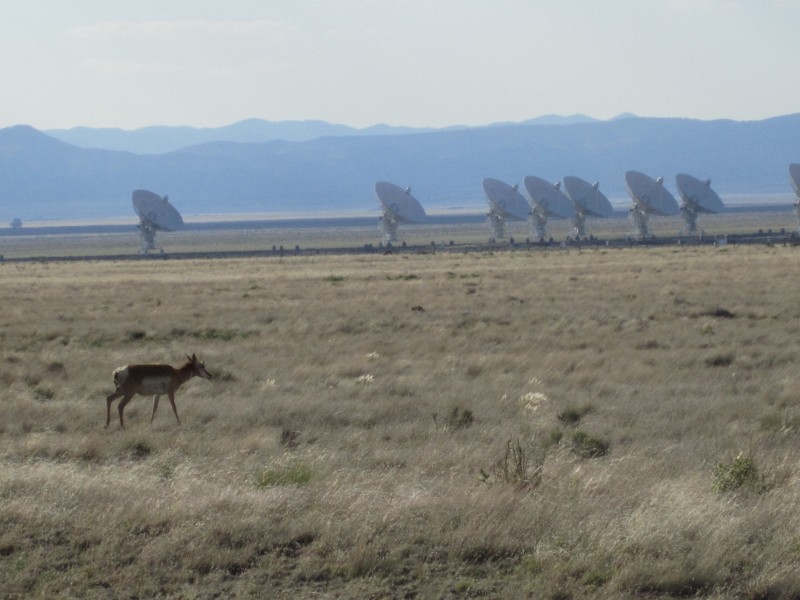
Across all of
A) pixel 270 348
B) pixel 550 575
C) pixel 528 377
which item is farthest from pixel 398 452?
pixel 270 348

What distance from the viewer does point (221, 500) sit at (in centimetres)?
845

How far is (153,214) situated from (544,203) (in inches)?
1469

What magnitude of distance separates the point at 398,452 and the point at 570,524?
12.1ft

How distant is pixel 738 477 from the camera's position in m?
9.26

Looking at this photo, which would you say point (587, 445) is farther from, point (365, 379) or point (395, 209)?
point (395, 209)

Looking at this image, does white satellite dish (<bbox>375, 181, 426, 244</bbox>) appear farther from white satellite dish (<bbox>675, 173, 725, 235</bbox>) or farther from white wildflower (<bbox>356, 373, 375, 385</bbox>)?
white wildflower (<bbox>356, 373, 375, 385</bbox>)

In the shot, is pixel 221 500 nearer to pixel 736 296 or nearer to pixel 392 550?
pixel 392 550

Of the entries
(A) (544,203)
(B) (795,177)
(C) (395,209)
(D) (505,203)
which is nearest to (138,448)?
(C) (395,209)

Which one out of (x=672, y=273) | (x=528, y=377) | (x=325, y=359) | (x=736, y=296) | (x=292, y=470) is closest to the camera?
(x=292, y=470)

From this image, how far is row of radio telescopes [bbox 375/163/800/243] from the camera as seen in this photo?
112 m

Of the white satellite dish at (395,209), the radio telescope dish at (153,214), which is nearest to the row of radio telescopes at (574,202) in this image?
the white satellite dish at (395,209)

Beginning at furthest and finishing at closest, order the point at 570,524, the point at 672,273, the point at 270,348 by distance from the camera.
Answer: the point at 672,273, the point at 270,348, the point at 570,524

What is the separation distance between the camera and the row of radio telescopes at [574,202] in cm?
11181

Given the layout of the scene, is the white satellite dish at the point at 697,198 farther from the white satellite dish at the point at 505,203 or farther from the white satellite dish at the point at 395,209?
the white satellite dish at the point at 395,209
